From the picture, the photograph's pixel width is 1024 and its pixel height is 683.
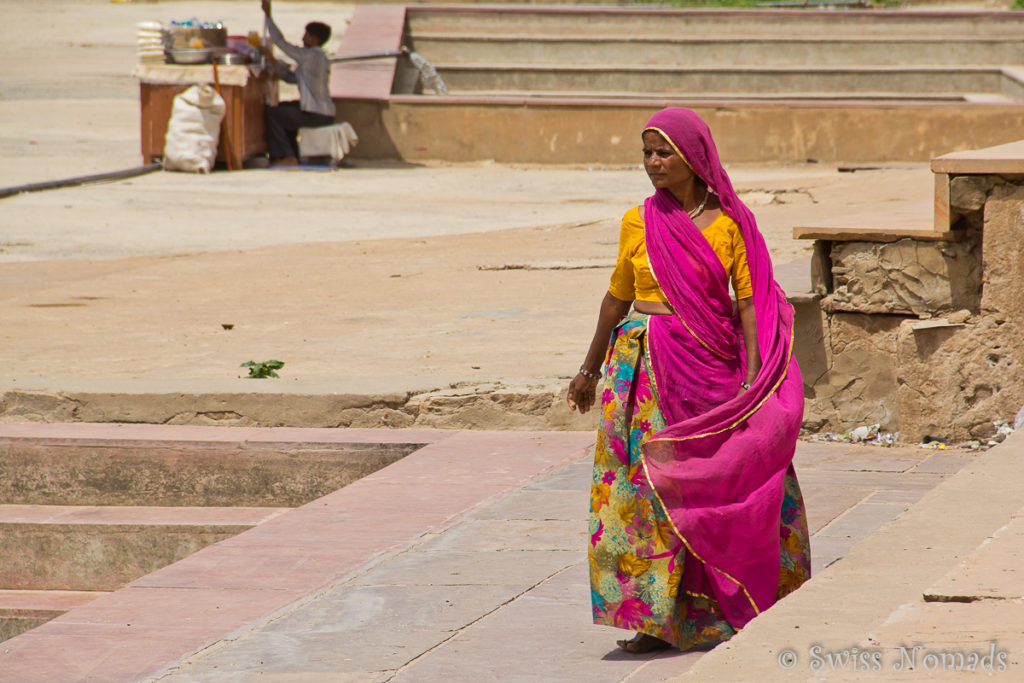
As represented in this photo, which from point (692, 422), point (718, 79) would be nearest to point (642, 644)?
point (692, 422)

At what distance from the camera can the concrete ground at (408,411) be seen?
12.1 ft

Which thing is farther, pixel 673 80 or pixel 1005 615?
pixel 673 80

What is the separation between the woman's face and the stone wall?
2.52 meters

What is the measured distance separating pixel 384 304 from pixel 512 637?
569 centimetres

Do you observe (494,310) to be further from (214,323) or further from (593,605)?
(593,605)

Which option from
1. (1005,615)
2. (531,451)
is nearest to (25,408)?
(531,451)

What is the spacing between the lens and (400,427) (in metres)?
6.81

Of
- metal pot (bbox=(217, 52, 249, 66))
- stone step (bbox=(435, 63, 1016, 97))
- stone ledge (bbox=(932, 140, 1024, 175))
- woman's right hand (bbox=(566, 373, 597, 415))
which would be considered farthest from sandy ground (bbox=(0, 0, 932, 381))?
woman's right hand (bbox=(566, 373, 597, 415))

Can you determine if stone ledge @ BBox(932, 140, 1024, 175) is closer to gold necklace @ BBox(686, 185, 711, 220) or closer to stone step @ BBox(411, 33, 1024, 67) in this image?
gold necklace @ BBox(686, 185, 711, 220)

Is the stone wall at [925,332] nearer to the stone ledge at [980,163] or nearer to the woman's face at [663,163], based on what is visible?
the stone ledge at [980,163]

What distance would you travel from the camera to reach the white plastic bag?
15.8m

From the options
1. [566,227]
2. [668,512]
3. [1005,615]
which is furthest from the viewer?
[566,227]

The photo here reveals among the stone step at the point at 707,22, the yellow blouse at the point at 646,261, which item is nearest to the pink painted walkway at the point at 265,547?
the yellow blouse at the point at 646,261

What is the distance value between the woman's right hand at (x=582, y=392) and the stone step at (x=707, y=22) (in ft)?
53.3
